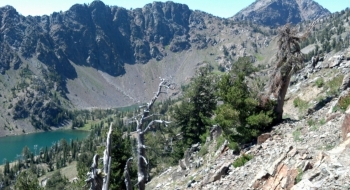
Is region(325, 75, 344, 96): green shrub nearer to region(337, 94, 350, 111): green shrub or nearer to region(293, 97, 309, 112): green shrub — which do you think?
region(293, 97, 309, 112): green shrub

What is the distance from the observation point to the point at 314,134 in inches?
773

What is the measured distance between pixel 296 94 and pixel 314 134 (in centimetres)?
1896

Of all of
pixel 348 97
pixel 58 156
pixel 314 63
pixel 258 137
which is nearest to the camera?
pixel 348 97

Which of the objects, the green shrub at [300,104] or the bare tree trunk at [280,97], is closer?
the bare tree trunk at [280,97]

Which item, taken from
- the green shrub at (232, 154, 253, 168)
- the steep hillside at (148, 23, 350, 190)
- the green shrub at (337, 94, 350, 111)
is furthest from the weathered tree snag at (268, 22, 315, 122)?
the green shrub at (232, 154, 253, 168)

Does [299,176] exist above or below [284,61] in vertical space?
below

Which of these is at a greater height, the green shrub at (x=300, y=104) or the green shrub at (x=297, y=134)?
the green shrub at (x=300, y=104)

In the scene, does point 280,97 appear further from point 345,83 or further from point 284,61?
point 345,83

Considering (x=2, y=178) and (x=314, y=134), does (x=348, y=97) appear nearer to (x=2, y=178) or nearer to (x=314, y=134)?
(x=314, y=134)

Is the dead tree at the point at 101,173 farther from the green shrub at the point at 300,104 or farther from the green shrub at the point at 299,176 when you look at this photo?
the green shrub at the point at 300,104

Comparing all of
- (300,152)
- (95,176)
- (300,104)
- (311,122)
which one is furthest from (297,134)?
(95,176)

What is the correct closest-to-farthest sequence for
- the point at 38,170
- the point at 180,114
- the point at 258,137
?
1. the point at 258,137
2. the point at 180,114
3. the point at 38,170

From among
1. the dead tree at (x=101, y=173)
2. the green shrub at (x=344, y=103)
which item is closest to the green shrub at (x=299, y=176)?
the dead tree at (x=101, y=173)

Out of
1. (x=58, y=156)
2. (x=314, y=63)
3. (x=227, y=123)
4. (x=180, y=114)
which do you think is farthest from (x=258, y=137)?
(x=58, y=156)
